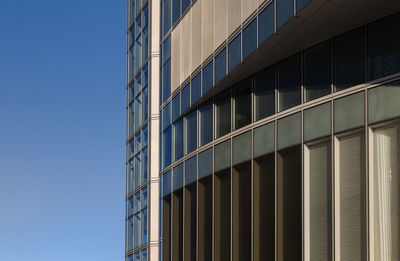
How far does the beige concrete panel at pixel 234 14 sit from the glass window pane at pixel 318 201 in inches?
241

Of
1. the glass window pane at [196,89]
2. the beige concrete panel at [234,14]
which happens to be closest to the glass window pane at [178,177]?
the glass window pane at [196,89]

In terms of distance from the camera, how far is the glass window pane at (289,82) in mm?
22906

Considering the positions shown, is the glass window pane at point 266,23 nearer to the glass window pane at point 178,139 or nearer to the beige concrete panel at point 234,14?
the beige concrete panel at point 234,14

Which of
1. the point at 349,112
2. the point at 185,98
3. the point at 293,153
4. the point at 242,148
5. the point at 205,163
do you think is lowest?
the point at 293,153

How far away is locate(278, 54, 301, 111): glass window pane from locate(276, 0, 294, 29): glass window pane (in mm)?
1659

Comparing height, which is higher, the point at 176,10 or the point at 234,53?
the point at 176,10

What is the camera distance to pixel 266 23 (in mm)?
23156

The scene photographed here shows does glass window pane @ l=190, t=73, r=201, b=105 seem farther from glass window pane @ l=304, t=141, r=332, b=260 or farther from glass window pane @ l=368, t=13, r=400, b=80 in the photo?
glass window pane @ l=368, t=13, r=400, b=80

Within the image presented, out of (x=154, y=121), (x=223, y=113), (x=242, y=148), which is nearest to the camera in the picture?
(x=242, y=148)

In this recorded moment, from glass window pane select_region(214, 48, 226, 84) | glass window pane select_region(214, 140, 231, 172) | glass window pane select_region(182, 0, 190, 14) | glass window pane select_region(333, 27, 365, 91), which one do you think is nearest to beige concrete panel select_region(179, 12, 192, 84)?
glass window pane select_region(182, 0, 190, 14)

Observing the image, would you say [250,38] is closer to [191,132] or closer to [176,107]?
[191,132]

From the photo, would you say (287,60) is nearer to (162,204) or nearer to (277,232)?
(277,232)

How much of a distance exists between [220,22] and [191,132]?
5.81 metres

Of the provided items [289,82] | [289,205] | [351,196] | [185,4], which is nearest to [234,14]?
[289,82]
